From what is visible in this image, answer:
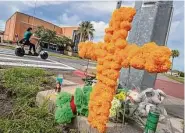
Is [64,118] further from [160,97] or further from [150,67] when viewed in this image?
[160,97]

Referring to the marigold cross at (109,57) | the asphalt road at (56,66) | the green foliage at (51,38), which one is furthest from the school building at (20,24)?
the marigold cross at (109,57)

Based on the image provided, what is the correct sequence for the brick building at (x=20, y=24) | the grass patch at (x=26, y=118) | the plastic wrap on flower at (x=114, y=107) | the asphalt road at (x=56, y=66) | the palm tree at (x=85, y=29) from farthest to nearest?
the palm tree at (x=85, y=29) < the brick building at (x=20, y=24) < the asphalt road at (x=56, y=66) < the plastic wrap on flower at (x=114, y=107) < the grass patch at (x=26, y=118)

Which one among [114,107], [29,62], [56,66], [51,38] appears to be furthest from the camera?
[51,38]

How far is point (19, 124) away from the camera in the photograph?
124 inches

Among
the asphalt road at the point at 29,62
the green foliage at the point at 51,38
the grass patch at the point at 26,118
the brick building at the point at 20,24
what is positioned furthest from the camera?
the brick building at the point at 20,24

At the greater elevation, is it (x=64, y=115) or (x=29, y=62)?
(x=64, y=115)

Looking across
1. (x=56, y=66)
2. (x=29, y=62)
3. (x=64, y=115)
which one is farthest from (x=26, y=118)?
(x=56, y=66)

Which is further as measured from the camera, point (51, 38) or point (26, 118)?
point (51, 38)

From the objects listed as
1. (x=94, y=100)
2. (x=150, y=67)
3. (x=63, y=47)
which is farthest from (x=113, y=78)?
(x=63, y=47)

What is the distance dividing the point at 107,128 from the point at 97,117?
1.21 ft

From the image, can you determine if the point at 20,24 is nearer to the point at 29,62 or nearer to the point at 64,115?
the point at 29,62

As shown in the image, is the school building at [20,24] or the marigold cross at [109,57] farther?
the school building at [20,24]

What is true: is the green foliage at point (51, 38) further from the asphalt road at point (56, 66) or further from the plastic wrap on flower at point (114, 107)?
the plastic wrap on flower at point (114, 107)

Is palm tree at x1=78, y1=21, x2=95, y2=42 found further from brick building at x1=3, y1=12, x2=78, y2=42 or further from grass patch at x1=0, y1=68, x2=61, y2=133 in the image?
grass patch at x1=0, y1=68, x2=61, y2=133
